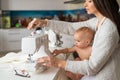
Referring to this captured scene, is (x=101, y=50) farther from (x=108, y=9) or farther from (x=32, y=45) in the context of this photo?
(x=32, y=45)

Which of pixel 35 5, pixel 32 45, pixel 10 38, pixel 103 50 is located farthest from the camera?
pixel 35 5

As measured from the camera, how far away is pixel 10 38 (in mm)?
4742

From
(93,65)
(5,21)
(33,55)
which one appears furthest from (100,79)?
(5,21)

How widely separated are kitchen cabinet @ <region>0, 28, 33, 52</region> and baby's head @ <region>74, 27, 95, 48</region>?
327cm

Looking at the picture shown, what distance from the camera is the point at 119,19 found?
3.73 feet

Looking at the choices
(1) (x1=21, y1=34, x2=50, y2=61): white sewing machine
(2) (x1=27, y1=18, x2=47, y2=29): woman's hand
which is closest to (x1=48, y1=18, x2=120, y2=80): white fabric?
(1) (x1=21, y1=34, x2=50, y2=61): white sewing machine

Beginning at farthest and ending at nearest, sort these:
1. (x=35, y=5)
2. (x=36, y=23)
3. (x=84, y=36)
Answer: (x=35, y=5)
(x=84, y=36)
(x=36, y=23)

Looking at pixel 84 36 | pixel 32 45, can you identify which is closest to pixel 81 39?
pixel 84 36

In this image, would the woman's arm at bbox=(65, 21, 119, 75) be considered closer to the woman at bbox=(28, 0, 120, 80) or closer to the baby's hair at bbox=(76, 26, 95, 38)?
the woman at bbox=(28, 0, 120, 80)

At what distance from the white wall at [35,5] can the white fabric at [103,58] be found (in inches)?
150

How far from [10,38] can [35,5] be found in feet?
3.80

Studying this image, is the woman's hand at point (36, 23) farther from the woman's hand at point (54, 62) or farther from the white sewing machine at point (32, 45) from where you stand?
the woman's hand at point (54, 62)

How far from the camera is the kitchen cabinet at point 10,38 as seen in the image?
4688 mm

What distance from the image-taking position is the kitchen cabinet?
469 centimetres
